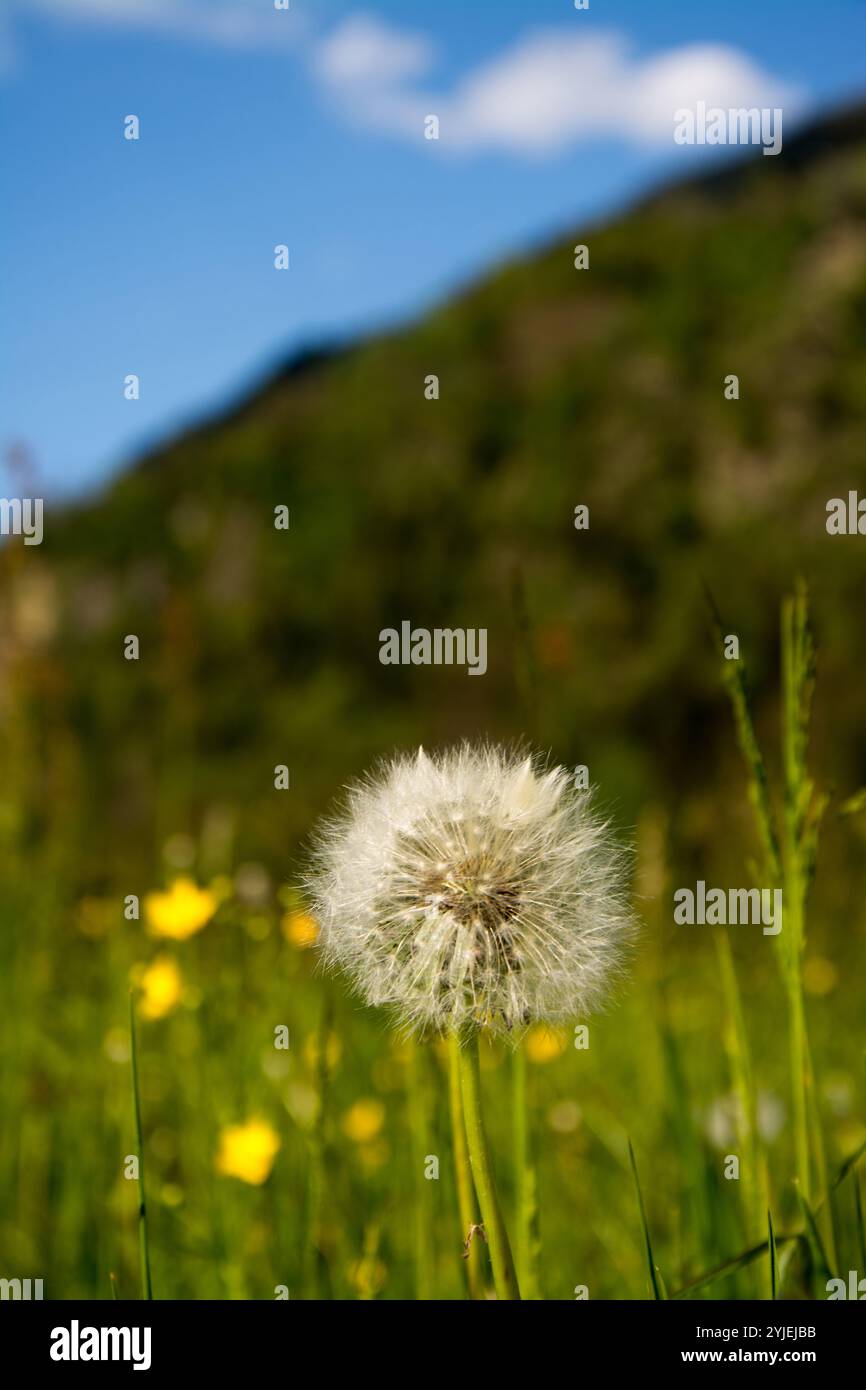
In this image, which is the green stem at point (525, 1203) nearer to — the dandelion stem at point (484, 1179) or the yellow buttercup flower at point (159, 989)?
the dandelion stem at point (484, 1179)

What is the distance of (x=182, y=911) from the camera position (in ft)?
5.32

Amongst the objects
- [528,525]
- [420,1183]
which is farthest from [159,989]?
[528,525]

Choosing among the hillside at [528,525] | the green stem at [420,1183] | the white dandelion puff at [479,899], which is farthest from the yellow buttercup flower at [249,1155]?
the hillside at [528,525]

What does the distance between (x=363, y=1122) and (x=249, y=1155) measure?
0.41m

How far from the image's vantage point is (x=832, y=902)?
14.4 feet

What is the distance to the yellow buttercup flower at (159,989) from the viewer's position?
1.79 meters

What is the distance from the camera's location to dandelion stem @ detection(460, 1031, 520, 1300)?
63 cm

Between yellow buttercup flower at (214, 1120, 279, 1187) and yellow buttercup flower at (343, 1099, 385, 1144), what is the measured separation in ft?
0.98

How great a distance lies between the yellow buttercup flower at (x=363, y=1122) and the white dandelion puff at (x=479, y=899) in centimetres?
113

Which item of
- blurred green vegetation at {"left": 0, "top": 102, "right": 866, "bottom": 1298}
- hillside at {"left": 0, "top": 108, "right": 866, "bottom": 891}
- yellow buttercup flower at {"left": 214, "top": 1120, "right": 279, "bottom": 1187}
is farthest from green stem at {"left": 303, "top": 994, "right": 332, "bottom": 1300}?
hillside at {"left": 0, "top": 108, "right": 866, "bottom": 891}
